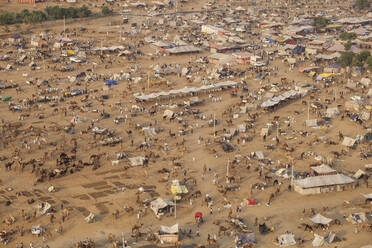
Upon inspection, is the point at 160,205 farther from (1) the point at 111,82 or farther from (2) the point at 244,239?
(1) the point at 111,82

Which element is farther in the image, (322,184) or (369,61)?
(369,61)

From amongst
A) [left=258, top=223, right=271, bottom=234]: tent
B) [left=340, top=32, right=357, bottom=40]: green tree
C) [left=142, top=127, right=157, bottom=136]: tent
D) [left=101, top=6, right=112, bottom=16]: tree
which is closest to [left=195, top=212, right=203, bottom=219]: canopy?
[left=258, top=223, right=271, bottom=234]: tent

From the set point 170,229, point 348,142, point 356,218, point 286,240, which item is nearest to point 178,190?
point 170,229

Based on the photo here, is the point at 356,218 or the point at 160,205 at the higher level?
the point at 160,205

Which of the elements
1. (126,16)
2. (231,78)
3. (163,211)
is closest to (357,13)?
(126,16)

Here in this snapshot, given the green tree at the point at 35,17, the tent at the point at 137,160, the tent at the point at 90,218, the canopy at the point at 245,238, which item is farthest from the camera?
the green tree at the point at 35,17

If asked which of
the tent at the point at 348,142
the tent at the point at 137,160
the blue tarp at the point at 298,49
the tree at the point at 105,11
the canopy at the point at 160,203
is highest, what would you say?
the tree at the point at 105,11

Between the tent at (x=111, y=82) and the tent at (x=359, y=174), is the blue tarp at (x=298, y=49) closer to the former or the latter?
the tent at (x=111, y=82)

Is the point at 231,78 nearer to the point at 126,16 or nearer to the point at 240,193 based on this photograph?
the point at 240,193

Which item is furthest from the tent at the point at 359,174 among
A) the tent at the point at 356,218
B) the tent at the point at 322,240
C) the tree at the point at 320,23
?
the tree at the point at 320,23
